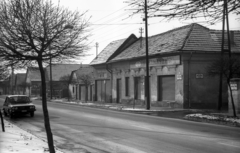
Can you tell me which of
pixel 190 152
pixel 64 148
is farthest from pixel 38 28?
pixel 190 152

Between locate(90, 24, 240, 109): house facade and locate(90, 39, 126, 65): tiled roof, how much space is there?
851 centimetres

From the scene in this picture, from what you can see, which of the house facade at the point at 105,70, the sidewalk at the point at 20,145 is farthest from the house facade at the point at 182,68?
the sidewalk at the point at 20,145

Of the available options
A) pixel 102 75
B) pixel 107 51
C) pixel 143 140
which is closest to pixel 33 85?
pixel 107 51

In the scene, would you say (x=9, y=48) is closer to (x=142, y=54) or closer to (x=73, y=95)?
(x=142, y=54)

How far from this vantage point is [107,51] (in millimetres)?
45781

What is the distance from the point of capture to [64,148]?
10.4 meters

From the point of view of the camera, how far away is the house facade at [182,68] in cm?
2728

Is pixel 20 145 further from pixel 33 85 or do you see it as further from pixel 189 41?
pixel 33 85

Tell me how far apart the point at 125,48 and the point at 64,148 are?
33.0 metres

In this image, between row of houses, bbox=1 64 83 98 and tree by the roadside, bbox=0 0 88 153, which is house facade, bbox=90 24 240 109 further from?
row of houses, bbox=1 64 83 98

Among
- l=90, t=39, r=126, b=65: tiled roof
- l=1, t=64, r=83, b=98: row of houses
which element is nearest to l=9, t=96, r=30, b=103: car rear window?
l=90, t=39, r=126, b=65: tiled roof

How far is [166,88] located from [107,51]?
58.4 feet

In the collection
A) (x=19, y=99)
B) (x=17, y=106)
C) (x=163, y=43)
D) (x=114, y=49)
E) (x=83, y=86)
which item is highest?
(x=114, y=49)

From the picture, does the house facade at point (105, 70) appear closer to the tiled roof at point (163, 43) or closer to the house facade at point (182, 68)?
the tiled roof at point (163, 43)
